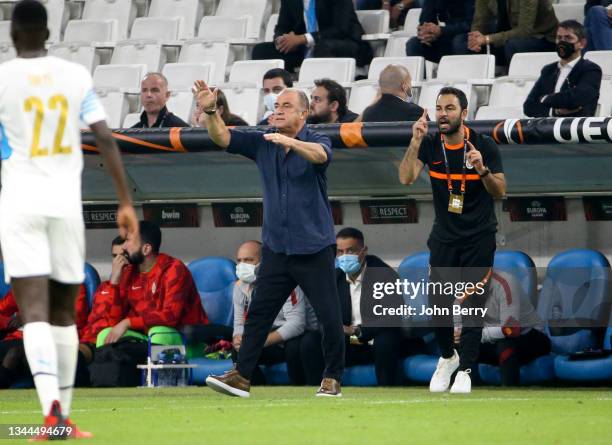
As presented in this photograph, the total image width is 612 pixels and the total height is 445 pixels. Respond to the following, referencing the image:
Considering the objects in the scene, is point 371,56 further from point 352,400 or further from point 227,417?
point 227,417

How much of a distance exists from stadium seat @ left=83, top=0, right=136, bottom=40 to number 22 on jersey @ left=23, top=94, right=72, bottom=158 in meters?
10.5

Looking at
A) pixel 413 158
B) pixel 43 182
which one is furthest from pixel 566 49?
pixel 43 182

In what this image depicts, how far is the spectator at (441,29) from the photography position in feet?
44.0

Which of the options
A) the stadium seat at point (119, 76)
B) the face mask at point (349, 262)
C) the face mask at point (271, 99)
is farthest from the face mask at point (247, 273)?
the stadium seat at point (119, 76)

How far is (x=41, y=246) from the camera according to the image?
19.2 ft

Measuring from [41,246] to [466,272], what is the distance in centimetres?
421

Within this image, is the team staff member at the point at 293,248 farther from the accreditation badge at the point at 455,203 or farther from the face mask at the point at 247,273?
the face mask at the point at 247,273

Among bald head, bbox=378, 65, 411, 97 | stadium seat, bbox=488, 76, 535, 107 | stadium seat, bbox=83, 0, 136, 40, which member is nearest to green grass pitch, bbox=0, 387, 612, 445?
bald head, bbox=378, 65, 411, 97

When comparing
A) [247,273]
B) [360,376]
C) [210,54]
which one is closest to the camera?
[360,376]

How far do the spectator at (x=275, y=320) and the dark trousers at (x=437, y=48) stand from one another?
3046mm

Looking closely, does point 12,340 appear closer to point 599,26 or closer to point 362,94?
point 362,94

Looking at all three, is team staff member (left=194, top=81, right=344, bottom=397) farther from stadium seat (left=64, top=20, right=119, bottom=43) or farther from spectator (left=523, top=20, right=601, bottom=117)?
stadium seat (left=64, top=20, right=119, bottom=43)

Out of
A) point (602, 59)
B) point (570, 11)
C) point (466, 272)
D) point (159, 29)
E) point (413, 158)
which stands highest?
point (159, 29)

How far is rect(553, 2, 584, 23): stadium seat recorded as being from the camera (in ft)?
44.0
